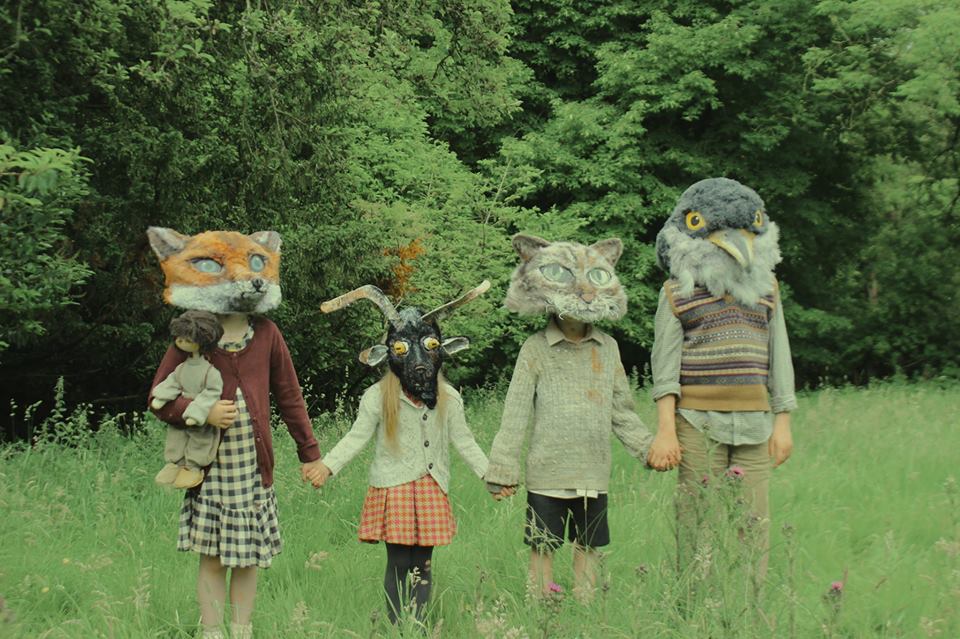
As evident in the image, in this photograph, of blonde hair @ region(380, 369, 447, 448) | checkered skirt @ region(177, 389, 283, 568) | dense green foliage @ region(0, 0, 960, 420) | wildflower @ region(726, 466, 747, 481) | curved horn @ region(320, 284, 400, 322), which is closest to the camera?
wildflower @ region(726, 466, 747, 481)

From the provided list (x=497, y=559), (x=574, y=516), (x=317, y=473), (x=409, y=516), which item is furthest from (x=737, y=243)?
(x=317, y=473)

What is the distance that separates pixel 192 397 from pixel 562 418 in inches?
64.0

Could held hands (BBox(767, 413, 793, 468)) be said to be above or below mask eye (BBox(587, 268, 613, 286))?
below

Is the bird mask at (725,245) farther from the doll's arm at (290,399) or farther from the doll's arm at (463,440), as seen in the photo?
the doll's arm at (290,399)

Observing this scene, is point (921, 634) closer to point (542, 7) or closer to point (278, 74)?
point (278, 74)

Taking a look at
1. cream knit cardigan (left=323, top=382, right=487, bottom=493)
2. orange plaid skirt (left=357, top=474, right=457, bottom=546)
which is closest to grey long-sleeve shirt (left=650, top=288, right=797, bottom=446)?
cream knit cardigan (left=323, top=382, right=487, bottom=493)

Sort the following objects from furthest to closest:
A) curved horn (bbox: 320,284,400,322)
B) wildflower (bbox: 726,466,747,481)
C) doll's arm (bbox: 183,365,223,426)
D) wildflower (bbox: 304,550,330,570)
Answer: wildflower (bbox: 304,550,330,570), curved horn (bbox: 320,284,400,322), doll's arm (bbox: 183,365,223,426), wildflower (bbox: 726,466,747,481)

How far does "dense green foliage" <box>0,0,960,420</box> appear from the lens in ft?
24.8

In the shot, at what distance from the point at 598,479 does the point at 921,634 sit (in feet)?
4.92

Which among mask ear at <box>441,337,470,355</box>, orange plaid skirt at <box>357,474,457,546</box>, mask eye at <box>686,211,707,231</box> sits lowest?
orange plaid skirt at <box>357,474,457,546</box>

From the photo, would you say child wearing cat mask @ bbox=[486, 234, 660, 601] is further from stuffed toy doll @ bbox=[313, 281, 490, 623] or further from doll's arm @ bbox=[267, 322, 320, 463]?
doll's arm @ bbox=[267, 322, 320, 463]

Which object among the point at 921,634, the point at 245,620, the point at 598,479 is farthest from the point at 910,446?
the point at 245,620

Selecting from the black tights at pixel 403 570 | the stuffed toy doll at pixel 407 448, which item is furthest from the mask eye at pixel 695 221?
the black tights at pixel 403 570

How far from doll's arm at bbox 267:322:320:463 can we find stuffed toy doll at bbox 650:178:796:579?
1.61 meters
